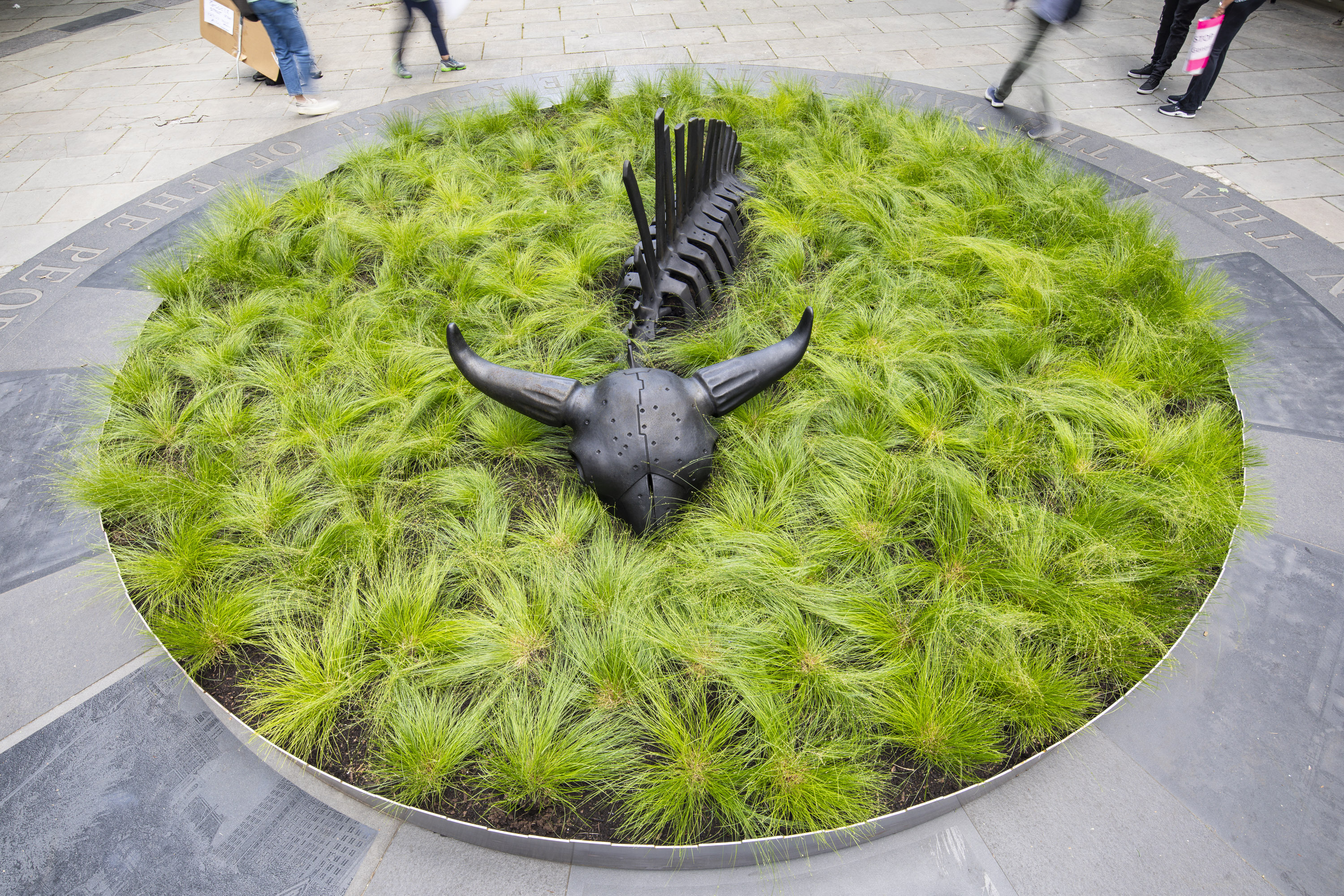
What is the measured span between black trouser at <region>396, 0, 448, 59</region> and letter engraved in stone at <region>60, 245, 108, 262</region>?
3.66m

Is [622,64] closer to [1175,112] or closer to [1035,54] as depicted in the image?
[1035,54]

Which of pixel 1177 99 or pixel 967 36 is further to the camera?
pixel 967 36

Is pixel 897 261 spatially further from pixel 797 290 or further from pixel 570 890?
pixel 570 890

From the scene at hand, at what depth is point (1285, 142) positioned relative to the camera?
5902 millimetres

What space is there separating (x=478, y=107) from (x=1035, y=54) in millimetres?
5182

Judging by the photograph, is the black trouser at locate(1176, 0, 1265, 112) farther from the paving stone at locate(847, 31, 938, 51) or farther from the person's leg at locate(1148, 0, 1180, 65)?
the paving stone at locate(847, 31, 938, 51)

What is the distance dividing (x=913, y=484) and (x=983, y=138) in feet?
14.1

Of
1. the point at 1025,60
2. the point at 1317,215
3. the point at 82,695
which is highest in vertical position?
the point at 1025,60

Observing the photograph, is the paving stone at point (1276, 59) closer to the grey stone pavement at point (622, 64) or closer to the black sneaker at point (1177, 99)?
the grey stone pavement at point (622, 64)

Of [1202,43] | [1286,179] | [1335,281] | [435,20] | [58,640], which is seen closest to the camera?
[58,640]

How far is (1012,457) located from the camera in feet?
11.0

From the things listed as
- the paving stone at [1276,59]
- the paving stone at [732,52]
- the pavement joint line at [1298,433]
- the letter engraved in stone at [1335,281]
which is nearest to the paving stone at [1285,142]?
the paving stone at [1276,59]

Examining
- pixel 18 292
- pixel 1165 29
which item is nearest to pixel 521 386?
pixel 18 292

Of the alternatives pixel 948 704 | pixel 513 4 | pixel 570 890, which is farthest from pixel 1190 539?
pixel 513 4
